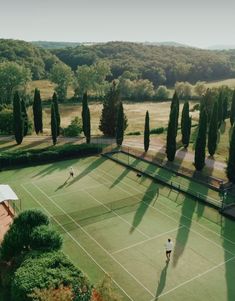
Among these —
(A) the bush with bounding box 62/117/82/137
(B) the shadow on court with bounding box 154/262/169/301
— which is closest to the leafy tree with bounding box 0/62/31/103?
(A) the bush with bounding box 62/117/82/137

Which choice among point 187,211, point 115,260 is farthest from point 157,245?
point 187,211

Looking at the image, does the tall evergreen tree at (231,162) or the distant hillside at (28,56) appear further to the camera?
the distant hillside at (28,56)

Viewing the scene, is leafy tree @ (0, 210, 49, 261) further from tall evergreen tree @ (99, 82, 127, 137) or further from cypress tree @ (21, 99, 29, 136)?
tall evergreen tree @ (99, 82, 127, 137)

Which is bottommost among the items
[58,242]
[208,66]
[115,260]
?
[115,260]

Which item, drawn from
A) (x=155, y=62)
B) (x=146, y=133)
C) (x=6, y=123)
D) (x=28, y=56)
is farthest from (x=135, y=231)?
(x=155, y=62)

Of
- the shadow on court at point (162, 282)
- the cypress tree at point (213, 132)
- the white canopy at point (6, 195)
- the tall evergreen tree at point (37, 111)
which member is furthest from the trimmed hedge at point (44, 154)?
the shadow on court at point (162, 282)

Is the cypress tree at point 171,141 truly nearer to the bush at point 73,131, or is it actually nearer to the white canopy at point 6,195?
the bush at point 73,131

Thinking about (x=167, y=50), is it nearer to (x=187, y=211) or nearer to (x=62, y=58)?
(x=62, y=58)

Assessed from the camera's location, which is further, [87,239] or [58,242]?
[87,239]
